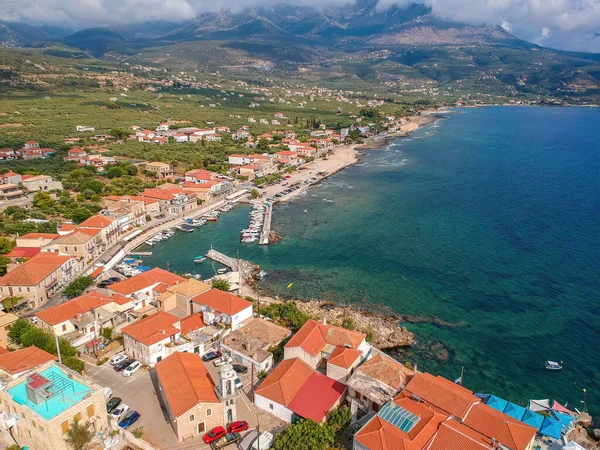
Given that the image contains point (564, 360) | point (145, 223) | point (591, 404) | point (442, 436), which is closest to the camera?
point (442, 436)

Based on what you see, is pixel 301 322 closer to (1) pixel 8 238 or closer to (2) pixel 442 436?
(2) pixel 442 436

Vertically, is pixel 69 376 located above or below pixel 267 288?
above

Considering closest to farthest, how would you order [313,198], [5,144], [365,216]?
[365,216] < [313,198] < [5,144]

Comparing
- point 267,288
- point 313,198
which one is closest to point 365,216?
point 313,198

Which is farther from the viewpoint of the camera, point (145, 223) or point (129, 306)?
point (145, 223)

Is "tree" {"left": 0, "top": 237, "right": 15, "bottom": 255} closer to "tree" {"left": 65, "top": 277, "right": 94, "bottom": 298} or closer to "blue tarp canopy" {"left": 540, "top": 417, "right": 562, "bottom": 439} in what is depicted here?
"tree" {"left": 65, "top": 277, "right": 94, "bottom": 298}

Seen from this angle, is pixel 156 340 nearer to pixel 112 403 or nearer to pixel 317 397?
pixel 112 403

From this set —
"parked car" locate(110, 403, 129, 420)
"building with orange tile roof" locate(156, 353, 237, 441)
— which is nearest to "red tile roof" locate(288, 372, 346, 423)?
"building with orange tile roof" locate(156, 353, 237, 441)
